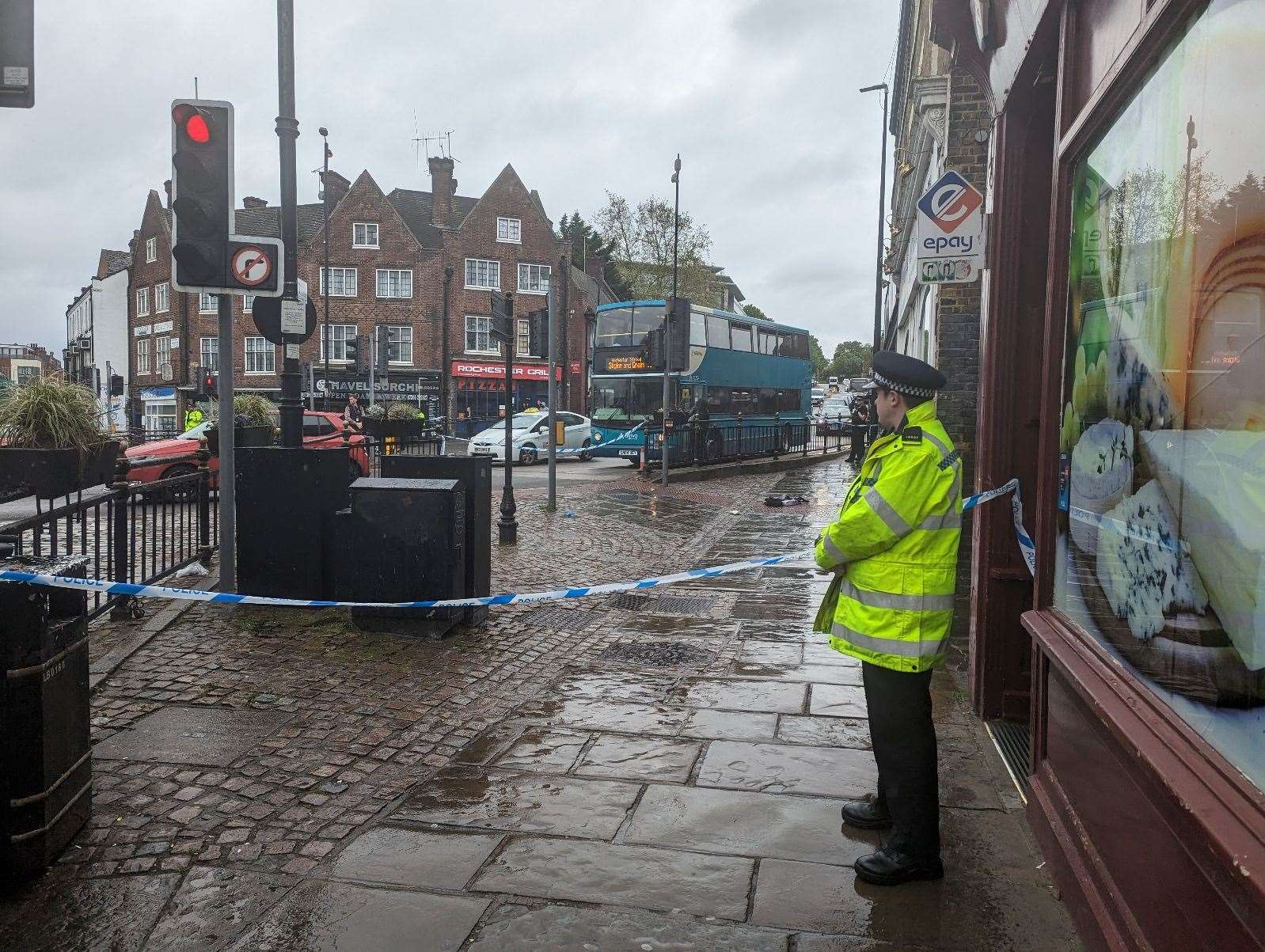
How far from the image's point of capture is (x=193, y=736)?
187 inches

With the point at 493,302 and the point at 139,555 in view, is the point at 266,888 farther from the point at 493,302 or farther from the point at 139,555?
the point at 493,302

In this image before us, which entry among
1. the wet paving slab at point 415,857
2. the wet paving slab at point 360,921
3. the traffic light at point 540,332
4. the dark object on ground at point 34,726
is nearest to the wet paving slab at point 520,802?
the wet paving slab at point 415,857

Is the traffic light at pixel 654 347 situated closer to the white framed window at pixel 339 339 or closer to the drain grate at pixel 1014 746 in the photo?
the drain grate at pixel 1014 746

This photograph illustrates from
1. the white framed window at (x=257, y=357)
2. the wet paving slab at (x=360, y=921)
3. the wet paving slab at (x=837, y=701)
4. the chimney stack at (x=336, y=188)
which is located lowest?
the wet paving slab at (x=360, y=921)

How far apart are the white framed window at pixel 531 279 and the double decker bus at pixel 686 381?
22.6 meters

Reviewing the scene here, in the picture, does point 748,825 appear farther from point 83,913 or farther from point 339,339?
point 339,339

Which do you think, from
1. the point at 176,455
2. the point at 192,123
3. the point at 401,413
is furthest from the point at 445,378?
the point at 192,123

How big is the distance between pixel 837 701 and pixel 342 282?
45.7 metres

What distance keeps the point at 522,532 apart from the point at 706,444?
12338 mm

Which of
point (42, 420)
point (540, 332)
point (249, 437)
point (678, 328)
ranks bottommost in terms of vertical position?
point (249, 437)

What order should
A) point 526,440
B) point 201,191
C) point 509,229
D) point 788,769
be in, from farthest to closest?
point 509,229 < point 526,440 < point 201,191 < point 788,769

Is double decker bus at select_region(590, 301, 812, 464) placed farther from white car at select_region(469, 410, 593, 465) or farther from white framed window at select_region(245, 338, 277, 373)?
white framed window at select_region(245, 338, 277, 373)

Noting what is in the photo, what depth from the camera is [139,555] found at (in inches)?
356

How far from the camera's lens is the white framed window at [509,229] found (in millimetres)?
49219
